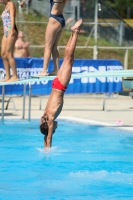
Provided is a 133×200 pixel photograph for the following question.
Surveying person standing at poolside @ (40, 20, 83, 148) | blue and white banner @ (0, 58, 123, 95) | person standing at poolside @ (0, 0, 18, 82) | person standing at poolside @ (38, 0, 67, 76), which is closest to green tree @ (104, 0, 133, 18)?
blue and white banner @ (0, 58, 123, 95)

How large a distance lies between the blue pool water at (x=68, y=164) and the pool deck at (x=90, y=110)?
→ 56.1 inches

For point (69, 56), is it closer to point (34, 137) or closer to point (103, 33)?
point (34, 137)

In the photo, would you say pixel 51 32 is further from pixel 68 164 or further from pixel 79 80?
pixel 79 80

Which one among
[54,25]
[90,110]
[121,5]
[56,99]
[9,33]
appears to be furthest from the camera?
[121,5]

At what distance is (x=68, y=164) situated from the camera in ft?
26.9

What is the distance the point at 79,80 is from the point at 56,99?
6.69 metres

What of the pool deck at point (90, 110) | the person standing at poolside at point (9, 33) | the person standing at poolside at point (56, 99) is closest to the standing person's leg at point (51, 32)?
the person standing at poolside at point (9, 33)

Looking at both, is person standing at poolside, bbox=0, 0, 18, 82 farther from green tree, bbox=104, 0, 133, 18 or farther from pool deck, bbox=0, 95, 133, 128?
green tree, bbox=104, 0, 133, 18

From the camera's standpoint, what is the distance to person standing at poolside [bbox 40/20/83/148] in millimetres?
8547

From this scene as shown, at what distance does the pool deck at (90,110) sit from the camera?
1353 centimetres

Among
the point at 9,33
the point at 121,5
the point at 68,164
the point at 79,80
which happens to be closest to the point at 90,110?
the point at 79,80

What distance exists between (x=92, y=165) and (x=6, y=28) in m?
4.73

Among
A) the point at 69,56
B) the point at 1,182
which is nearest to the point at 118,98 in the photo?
the point at 69,56

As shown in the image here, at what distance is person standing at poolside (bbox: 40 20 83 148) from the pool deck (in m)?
3.21
